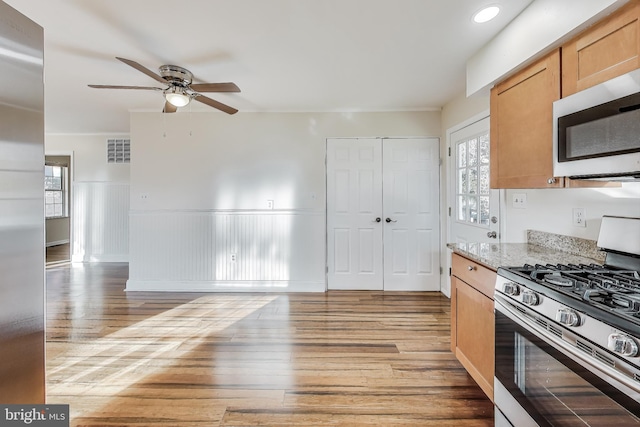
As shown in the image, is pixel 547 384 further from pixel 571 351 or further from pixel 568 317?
pixel 568 317

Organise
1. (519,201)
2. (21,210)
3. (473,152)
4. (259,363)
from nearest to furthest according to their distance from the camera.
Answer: (21,210)
(259,363)
(519,201)
(473,152)

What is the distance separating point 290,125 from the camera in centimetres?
389

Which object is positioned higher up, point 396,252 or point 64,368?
point 396,252

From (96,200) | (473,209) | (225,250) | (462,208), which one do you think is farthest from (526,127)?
(96,200)

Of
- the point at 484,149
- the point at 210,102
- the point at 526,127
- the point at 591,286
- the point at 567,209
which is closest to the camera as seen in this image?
the point at 591,286

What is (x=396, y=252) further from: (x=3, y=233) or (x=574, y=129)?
(x=3, y=233)

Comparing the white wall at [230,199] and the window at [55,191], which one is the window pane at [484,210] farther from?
the window at [55,191]

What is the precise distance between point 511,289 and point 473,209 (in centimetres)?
190

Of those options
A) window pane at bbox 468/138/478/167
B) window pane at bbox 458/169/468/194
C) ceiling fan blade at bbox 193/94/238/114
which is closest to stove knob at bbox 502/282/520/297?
window pane at bbox 468/138/478/167

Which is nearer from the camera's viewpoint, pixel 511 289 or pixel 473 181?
pixel 511 289

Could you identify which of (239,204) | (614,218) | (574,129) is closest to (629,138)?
(574,129)

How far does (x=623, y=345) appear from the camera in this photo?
2.90 ft

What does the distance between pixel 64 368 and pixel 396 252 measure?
3.34m

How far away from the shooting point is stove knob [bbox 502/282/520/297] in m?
1.37
